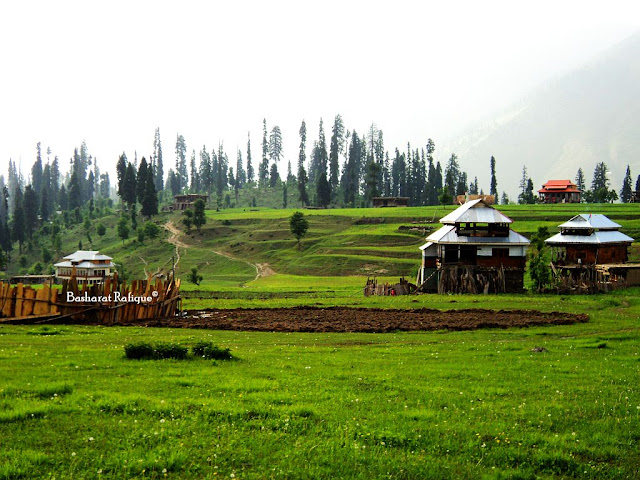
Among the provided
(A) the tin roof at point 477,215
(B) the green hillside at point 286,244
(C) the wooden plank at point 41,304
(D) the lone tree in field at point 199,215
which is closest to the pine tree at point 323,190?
(B) the green hillside at point 286,244

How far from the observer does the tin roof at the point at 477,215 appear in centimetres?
6241

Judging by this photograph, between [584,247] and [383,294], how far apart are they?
2377 centimetres

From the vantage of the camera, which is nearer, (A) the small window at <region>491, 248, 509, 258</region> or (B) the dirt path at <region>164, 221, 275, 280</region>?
(A) the small window at <region>491, 248, 509, 258</region>

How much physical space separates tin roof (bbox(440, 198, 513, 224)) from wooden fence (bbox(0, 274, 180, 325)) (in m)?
36.8

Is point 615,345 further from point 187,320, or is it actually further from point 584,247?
point 584,247

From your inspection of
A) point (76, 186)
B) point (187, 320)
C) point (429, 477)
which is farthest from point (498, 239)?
point (76, 186)

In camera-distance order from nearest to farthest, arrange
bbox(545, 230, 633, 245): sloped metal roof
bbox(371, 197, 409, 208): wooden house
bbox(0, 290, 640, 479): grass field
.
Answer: bbox(0, 290, 640, 479): grass field → bbox(545, 230, 633, 245): sloped metal roof → bbox(371, 197, 409, 208): wooden house

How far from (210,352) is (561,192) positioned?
493ft

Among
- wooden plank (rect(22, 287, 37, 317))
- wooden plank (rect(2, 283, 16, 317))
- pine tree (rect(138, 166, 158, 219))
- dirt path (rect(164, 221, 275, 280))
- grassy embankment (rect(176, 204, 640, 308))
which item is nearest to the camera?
wooden plank (rect(2, 283, 16, 317))

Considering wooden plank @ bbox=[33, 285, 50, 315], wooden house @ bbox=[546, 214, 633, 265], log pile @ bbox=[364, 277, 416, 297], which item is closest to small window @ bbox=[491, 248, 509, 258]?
wooden house @ bbox=[546, 214, 633, 265]

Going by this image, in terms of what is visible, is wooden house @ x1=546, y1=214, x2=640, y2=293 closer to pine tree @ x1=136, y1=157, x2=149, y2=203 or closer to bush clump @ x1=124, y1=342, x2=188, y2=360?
bush clump @ x1=124, y1=342, x2=188, y2=360

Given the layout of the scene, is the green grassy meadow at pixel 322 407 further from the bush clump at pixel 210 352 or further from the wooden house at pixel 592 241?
the wooden house at pixel 592 241

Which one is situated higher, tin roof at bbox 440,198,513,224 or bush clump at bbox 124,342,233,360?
tin roof at bbox 440,198,513,224

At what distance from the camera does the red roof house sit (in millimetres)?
153125
